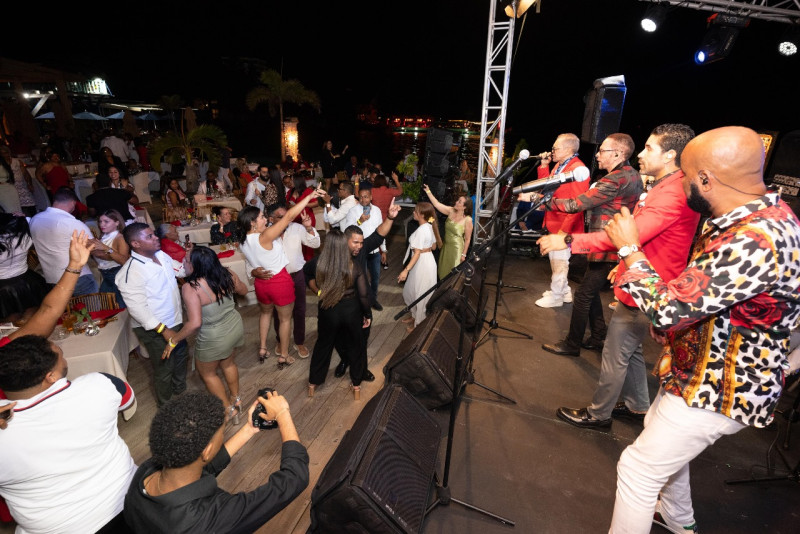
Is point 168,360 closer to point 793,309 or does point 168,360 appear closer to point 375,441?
point 375,441

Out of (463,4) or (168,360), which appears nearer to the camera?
(168,360)

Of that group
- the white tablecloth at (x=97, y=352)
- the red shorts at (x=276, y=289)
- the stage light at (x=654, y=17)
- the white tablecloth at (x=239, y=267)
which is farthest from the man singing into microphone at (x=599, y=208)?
the stage light at (x=654, y=17)

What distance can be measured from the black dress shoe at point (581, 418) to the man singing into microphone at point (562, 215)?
1.66 m

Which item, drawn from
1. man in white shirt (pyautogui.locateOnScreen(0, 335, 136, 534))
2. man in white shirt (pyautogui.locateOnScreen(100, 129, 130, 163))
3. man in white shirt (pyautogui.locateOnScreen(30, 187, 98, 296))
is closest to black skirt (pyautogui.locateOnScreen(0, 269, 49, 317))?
man in white shirt (pyautogui.locateOnScreen(30, 187, 98, 296))

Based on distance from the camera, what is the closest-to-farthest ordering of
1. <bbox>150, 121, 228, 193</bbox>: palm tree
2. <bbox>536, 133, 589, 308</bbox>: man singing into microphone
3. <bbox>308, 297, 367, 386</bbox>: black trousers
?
<bbox>308, 297, 367, 386</bbox>: black trousers
<bbox>536, 133, 589, 308</bbox>: man singing into microphone
<bbox>150, 121, 228, 193</bbox>: palm tree

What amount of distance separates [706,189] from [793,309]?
0.54 m

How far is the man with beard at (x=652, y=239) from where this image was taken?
225cm

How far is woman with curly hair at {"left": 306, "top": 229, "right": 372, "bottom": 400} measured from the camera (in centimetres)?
306

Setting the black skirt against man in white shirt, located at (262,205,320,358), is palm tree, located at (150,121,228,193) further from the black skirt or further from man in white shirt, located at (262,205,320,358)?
man in white shirt, located at (262,205,320,358)

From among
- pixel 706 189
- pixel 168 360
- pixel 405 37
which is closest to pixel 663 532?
pixel 706 189

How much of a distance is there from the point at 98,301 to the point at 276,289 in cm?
163

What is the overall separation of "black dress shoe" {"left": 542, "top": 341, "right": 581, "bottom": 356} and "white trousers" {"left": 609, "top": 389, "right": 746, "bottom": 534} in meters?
2.07

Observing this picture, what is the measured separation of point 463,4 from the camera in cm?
1952

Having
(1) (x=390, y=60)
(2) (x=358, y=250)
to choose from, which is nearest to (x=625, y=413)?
(2) (x=358, y=250)
